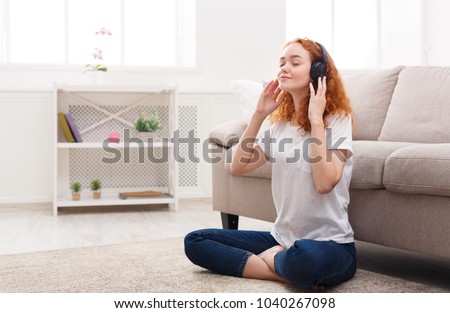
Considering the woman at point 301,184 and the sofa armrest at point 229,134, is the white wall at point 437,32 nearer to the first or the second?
the sofa armrest at point 229,134

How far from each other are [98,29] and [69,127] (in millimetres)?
867

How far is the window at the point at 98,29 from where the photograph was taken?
4.38m

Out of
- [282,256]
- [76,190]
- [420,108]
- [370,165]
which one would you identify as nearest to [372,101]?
[420,108]

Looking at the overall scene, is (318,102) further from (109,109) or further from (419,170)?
(109,109)

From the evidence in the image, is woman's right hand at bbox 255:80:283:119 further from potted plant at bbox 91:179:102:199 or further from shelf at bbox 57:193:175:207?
potted plant at bbox 91:179:102:199

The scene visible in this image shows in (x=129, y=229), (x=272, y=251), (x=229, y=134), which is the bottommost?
(x=129, y=229)

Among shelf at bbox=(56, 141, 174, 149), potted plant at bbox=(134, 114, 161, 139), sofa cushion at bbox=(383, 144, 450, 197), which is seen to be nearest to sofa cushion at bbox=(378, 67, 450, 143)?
sofa cushion at bbox=(383, 144, 450, 197)

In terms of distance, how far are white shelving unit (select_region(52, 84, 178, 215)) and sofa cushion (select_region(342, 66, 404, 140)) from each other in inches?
58.9

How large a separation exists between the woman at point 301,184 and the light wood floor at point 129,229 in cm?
42

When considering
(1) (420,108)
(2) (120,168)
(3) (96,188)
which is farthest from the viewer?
(2) (120,168)

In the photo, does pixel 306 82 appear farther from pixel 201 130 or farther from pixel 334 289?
pixel 201 130

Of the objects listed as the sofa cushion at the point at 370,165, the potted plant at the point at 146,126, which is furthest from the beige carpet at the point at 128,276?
the potted plant at the point at 146,126

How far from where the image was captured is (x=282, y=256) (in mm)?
1887

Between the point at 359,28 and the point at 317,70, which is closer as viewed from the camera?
the point at 317,70
